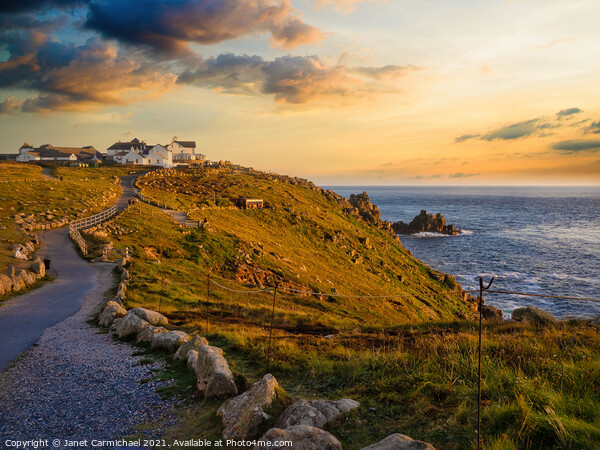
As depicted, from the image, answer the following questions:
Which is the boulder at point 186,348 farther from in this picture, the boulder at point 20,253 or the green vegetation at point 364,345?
the boulder at point 20,253

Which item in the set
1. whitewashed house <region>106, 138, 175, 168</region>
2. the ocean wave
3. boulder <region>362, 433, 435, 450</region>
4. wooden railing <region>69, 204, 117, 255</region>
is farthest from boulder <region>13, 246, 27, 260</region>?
whitewashed house <region>106, 138, 175, 168</region>

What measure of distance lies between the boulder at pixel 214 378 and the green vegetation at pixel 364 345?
48 cm

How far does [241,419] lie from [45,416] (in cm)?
614

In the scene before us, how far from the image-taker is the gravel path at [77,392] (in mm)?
9391

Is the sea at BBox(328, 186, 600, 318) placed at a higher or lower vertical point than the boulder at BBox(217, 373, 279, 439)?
lower

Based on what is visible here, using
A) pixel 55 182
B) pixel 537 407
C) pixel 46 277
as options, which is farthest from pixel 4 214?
pixel 537 407

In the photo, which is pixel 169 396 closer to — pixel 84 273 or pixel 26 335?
pixel 26 335

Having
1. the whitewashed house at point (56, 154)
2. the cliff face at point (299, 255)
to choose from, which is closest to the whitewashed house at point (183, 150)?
the whitewashed house at point (56, 154)

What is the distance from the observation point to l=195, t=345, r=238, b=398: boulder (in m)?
10.2

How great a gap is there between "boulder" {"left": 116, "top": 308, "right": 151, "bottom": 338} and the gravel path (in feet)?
2.15

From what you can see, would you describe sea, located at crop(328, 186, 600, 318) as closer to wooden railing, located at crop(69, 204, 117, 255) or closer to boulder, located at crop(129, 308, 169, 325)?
boulder, located at crop(129, 308, 169, 325)

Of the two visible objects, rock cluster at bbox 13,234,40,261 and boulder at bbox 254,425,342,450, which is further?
rock cluster at bbox 13,234,40,261

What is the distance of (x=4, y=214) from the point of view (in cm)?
4259

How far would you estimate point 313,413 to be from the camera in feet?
26.2
